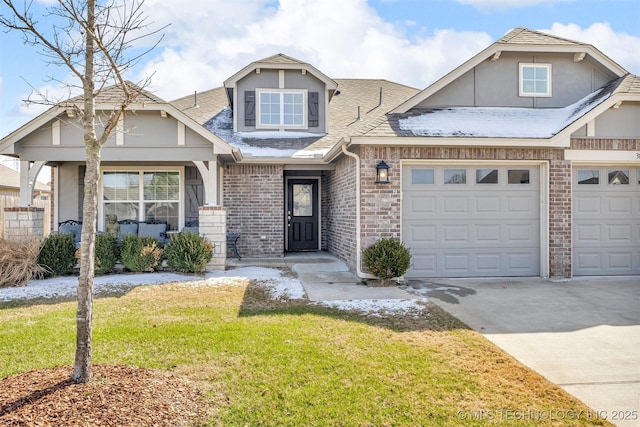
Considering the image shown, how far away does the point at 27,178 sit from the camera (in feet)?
31.6

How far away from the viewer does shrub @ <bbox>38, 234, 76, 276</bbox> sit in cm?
866

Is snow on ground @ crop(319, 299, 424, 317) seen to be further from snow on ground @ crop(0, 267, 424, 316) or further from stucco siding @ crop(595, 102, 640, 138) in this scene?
stucco siding @ crop(595, 102, 640, 138)

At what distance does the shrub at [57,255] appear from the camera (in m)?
8.66

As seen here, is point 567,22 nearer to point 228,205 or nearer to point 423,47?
point 423,47

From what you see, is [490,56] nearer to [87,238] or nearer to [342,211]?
[342,211]

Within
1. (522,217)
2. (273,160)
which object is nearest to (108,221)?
(273,160)

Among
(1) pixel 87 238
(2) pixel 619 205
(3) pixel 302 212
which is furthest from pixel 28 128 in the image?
(2) pixel 619 205

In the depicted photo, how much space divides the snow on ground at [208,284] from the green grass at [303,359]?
0.42 m

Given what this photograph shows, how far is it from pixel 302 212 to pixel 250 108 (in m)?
3.60

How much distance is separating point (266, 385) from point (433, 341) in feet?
6.92

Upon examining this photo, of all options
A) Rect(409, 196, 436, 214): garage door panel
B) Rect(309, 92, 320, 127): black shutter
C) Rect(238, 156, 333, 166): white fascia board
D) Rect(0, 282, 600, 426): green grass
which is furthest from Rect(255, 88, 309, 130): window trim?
Rect(0, 282, 600, 426): green grass

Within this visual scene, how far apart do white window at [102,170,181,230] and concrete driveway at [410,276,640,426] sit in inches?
285

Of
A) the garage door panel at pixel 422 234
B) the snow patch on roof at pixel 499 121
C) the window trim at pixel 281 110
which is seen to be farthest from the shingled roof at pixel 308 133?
the garage door panel at pixel 422 234

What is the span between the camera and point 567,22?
38.3ft
